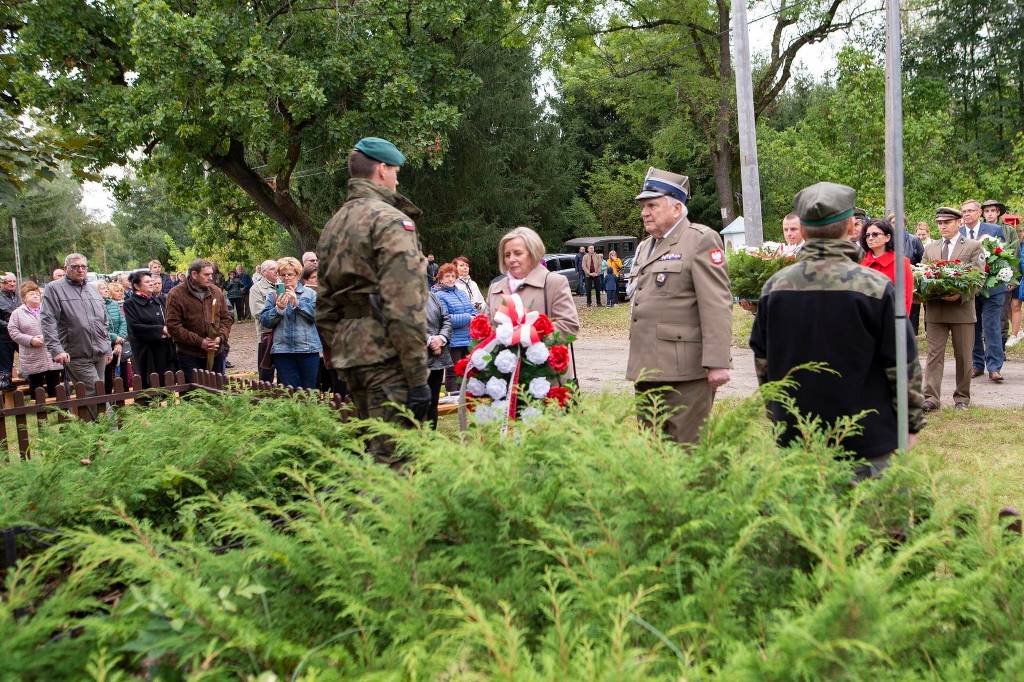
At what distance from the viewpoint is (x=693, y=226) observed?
16.1ft

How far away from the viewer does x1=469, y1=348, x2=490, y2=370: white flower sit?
5199mm

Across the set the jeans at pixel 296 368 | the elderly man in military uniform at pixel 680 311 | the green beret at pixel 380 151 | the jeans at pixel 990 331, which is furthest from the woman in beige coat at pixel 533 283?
the jeans at pixel 990 331

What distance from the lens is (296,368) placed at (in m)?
9.05

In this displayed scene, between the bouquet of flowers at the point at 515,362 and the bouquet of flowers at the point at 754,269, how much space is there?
586cm

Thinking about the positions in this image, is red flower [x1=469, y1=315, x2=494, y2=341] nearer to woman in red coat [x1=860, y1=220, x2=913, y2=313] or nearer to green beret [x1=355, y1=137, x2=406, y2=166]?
green beret [x1=355, y1=137, x2=406, y2=166]

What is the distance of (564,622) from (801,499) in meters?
1.01

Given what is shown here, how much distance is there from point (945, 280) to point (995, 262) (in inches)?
61.0

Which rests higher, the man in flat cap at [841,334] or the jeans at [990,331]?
the man in flat cap at [841,334]

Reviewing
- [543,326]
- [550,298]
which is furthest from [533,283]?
[543,326]

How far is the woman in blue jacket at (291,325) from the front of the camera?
8797mm

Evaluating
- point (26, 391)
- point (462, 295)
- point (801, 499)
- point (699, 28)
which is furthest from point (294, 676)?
point (699, 28)

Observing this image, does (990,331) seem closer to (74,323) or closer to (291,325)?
(291,325)

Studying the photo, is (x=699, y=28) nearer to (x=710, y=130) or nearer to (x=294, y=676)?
(x=710, y=130)

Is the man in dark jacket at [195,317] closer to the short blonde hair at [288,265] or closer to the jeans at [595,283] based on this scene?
the short blonde hair at [288,265]
